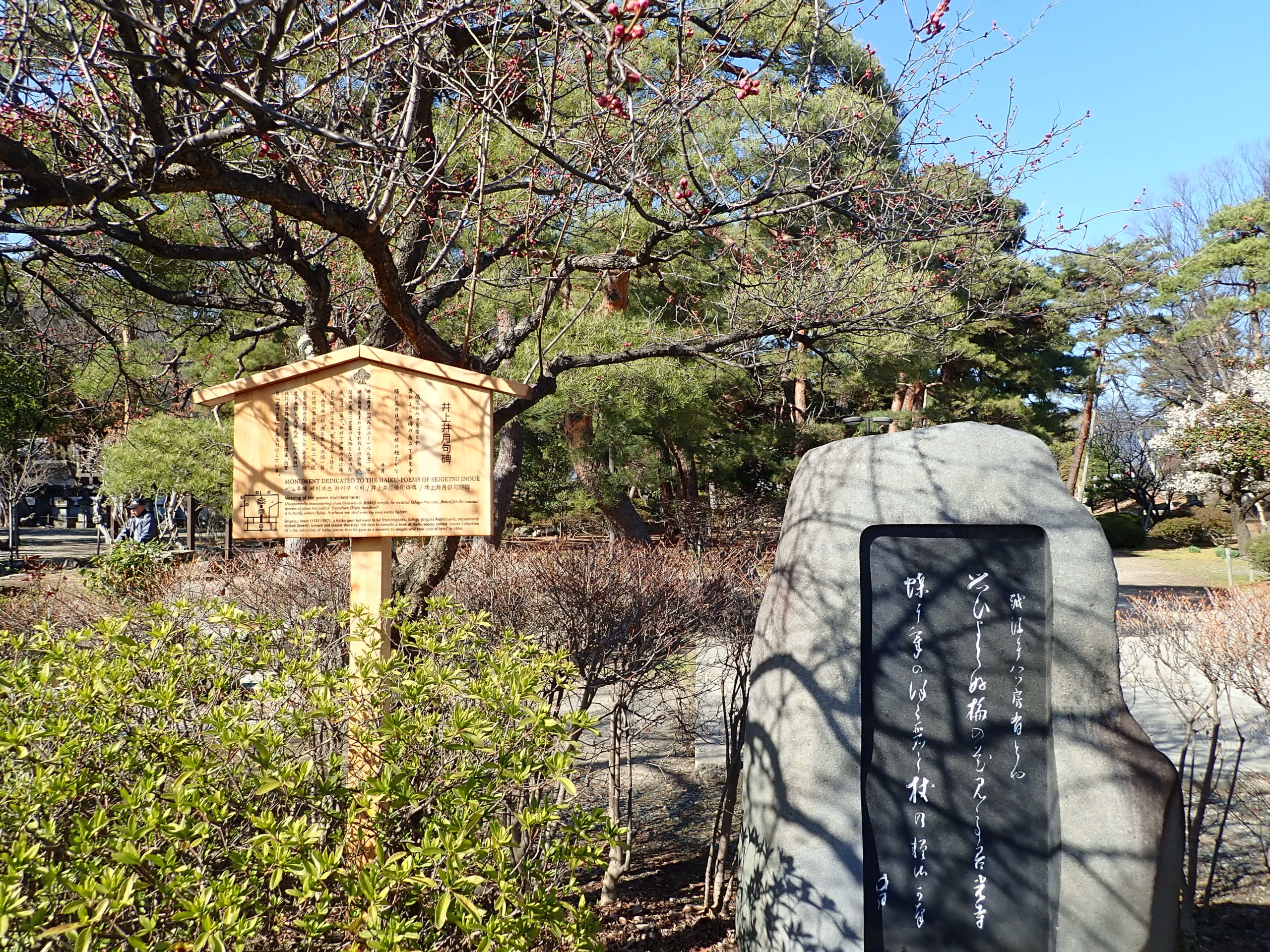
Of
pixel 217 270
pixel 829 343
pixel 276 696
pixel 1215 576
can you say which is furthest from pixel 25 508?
→ pixel 1215 576

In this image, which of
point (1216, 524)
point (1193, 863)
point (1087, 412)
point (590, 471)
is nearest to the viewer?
point (1193, 863)

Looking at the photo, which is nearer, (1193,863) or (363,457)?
(363,457)

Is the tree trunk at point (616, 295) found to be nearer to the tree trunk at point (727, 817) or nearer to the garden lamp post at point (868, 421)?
the garden lamp post at point (868, 421)

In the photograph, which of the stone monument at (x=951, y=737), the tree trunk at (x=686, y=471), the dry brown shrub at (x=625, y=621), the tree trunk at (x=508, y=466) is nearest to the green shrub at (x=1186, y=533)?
the tree trunk at (x=686, y=471)

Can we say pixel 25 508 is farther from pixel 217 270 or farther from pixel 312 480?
pixel 312 480

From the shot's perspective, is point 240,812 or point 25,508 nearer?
point 240,812

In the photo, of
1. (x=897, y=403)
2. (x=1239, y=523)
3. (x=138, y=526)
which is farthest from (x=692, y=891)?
(x=1239, y=523)

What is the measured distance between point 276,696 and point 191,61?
1.94 meters

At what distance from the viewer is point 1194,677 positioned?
7.01 m

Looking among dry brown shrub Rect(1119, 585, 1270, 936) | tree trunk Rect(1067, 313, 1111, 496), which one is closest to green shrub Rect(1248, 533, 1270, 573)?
tree trunk Rect(1067, 313, 1111, 496)

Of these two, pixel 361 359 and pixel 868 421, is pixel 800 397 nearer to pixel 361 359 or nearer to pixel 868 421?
pixel 868 421

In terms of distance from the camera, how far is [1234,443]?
15211 mm

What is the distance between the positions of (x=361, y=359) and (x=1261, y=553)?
16.8m

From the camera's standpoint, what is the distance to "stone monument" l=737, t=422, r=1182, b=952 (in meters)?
2.60
